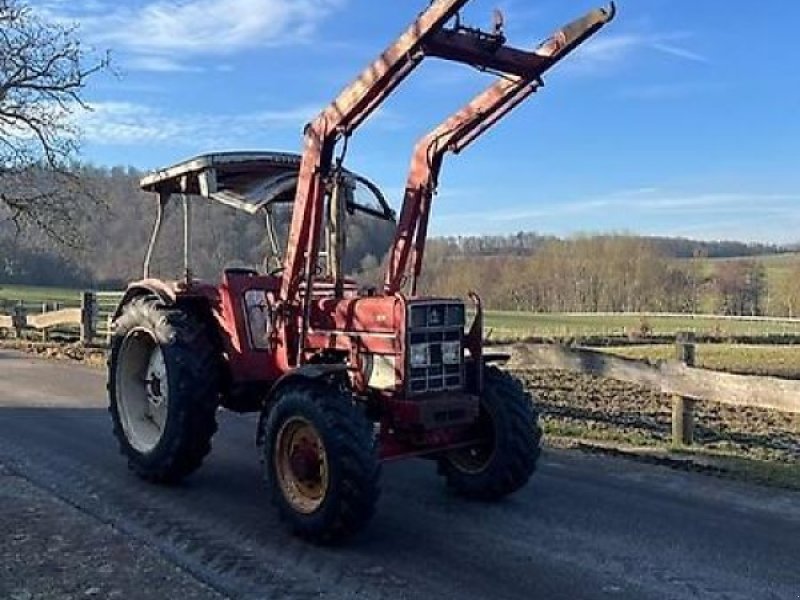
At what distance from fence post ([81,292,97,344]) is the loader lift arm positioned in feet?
45.0

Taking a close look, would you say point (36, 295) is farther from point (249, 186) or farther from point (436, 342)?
point (436, 342)

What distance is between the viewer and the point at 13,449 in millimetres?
8156

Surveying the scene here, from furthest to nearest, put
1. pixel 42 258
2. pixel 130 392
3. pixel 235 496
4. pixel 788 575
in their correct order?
pixel 42 258, pixel 130 392, pixel 235 496, pixel 788 575

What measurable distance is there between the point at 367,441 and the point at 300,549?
0.72m

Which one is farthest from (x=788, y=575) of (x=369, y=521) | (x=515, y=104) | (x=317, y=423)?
(x=515, y=104)

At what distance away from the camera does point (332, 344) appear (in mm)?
6234

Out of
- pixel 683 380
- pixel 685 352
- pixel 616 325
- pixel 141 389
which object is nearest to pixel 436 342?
pixel 141 389

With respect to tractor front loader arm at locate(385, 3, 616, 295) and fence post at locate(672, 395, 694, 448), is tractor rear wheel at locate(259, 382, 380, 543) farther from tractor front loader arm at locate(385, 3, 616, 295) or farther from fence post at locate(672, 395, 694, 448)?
fence post at locate(672, 395, 694, 448)

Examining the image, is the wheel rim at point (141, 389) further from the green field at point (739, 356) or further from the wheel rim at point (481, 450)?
the green field at point (739, 356)

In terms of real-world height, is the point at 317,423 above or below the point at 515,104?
below

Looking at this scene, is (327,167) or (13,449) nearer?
(327,167)

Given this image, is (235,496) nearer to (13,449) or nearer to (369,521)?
(369,521)

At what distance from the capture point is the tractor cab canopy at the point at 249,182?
6.81 meters

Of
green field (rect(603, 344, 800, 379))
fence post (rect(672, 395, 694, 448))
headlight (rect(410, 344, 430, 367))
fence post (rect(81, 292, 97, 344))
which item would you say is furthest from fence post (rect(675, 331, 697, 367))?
green field (rect(603, 344, 800, 379))
